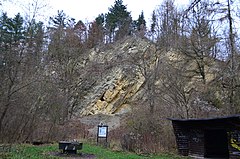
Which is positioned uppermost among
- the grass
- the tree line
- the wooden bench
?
the tree line

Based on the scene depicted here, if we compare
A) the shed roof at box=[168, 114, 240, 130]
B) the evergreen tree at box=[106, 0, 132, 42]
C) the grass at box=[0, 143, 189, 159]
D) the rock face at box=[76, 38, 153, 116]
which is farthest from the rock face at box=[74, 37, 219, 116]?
the grass at box=[0, 143, 189, 159]

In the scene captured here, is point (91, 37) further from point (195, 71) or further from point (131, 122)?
point (131, 122)

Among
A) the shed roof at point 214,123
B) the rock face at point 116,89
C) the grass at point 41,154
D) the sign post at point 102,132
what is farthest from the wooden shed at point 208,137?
the rock face at point 116,89

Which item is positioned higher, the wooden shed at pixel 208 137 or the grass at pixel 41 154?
the wooden shed at pixel 208 137

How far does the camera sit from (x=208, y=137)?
16.9m

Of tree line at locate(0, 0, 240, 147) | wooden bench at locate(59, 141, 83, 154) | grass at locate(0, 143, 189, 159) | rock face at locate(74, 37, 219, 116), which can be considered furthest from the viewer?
rock face at locate(74, 37, 219, 116)

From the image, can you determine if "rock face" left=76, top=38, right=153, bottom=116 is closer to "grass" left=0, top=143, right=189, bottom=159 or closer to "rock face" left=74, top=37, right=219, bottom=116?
"rock face" left=74, top=37, right=219, bottom=116

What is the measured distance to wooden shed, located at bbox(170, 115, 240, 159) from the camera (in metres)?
14.0

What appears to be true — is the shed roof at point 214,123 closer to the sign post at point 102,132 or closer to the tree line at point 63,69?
the tree line at point 63,69

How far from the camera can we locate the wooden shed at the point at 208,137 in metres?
14.0

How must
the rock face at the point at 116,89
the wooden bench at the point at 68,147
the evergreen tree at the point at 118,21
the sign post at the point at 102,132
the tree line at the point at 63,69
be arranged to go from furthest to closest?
the evergreen tree at the point at 118,21, the rock face at the point at 116,89, the sign post at the point at 102,132, the tree line at the point at 63,69, the wooden bench at the point at 68,147

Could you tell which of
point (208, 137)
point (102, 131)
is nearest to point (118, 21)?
point (102, 131)

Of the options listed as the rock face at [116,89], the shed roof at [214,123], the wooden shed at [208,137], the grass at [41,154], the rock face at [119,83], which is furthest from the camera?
the rock face at [116,89]

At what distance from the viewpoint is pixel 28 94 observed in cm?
1905
